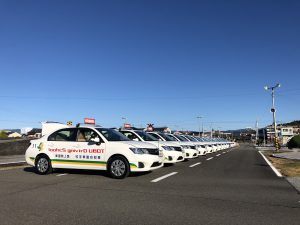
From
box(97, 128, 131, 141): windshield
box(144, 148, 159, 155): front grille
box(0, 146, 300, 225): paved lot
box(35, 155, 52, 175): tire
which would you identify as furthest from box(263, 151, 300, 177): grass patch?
box(35, 155, 52, 175): tire

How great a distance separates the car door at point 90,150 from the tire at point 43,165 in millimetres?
1155

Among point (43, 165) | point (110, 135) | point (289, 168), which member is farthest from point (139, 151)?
point (289, 168)

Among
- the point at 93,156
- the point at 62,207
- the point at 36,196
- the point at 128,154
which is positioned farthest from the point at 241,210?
the point at 93,156

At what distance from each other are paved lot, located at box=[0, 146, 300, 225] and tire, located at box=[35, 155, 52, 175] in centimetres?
142

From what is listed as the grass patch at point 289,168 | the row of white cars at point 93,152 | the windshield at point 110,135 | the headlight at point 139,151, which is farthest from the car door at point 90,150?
the grass patch at point 289,168

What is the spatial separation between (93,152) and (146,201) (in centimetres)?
460

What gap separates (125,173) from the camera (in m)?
11.1

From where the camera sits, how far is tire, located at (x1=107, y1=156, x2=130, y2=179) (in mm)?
11109

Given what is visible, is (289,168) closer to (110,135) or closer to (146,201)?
(110,135)

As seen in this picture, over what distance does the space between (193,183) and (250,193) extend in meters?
2.02

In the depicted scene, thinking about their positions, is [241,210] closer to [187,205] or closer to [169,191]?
[187,205]

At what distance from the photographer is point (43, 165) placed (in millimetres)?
12445

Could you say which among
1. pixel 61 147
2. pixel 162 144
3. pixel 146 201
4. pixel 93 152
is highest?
pixel 162 144

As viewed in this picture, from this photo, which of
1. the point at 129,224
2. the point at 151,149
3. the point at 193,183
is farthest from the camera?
the point at 151,149
